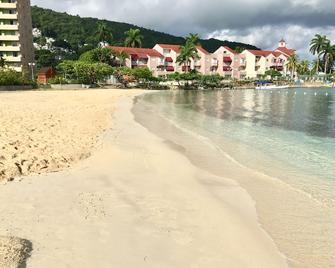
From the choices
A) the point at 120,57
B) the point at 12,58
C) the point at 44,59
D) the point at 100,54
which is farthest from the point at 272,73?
the point at 12,58

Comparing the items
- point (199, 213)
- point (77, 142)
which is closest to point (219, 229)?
point (199, 213)

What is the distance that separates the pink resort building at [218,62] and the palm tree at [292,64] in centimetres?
452

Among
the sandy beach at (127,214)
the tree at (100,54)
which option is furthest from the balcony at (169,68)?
the sandy beach at (127,214)

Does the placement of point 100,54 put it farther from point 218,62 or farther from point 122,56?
point 218,62

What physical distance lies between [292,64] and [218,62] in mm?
37142

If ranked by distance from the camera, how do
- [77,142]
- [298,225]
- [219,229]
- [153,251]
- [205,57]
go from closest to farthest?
[153,251] < [219,229] < [298,225] < [77,142] < [205,57]

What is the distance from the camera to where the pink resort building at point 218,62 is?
134500mm

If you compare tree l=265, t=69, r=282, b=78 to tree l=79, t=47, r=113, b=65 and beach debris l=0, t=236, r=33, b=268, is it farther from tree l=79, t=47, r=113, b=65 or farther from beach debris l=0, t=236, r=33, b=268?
beach debris l=0, t=236, r=33, b=268

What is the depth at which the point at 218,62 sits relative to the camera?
154375 mm

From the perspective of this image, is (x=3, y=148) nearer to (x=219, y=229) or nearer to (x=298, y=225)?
(x=219, y=229)

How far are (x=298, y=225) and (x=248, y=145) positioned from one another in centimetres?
1173

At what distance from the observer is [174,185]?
1116 cm

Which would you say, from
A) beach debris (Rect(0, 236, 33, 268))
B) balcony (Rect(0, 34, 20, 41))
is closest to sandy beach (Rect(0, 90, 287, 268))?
beach debris (Rect(0, 236, 33, 268))

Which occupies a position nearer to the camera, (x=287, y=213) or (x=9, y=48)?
(x=287, y=213)
